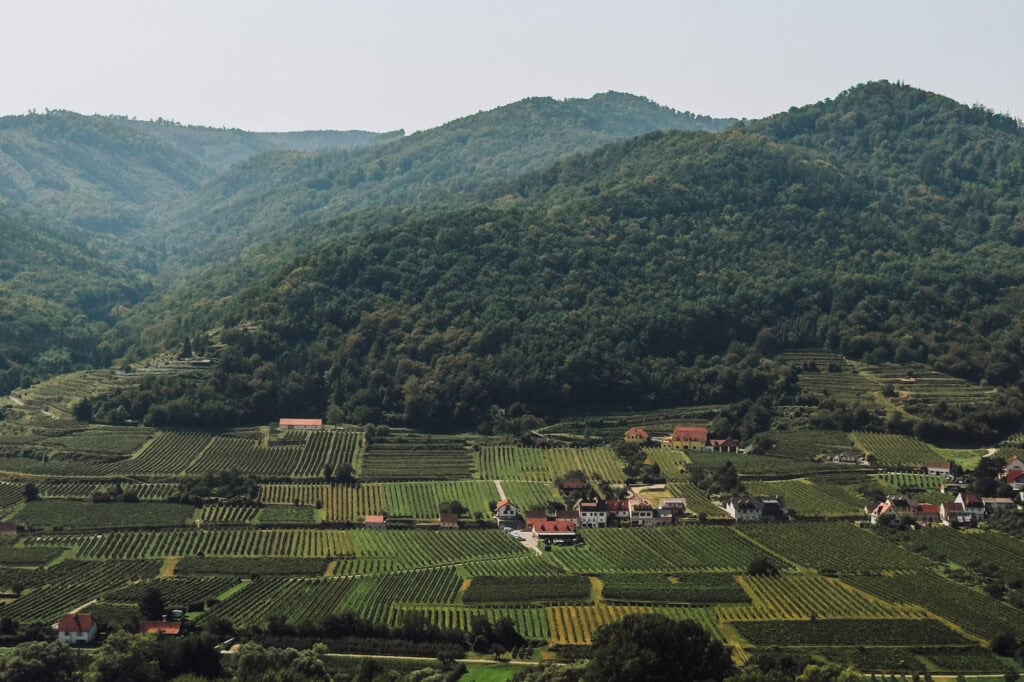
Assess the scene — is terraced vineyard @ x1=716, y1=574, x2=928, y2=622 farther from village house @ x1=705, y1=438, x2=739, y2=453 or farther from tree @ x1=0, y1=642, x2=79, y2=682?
village house @ x1=705, y1=438, x2=739, y2=453

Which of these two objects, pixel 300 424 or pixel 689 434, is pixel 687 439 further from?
pixel 300 424

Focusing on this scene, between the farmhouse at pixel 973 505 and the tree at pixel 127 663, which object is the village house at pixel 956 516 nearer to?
the farmhouse at pixel 973 505

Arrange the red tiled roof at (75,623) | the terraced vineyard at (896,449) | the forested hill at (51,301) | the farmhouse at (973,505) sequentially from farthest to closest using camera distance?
1. the forested hill at (51,301)
2. the terraced vineyard at (896,449)
3. the farmhouse at (973,505)
4. the red tiled roof at (75,623)

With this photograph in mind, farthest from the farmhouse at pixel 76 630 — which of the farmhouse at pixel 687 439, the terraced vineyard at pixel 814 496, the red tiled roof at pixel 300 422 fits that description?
the farmhouse at pixel 687 439

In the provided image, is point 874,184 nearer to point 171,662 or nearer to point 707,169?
point 707,169

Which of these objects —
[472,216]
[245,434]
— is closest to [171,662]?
[245,434]

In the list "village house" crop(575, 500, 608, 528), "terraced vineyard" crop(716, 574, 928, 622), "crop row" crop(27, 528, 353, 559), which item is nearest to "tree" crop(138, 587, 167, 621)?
"crop row" crop(27, 528, 353, 559)

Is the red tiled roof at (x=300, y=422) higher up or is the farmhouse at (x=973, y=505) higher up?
the red tiled roof at (x=300, y=422)
